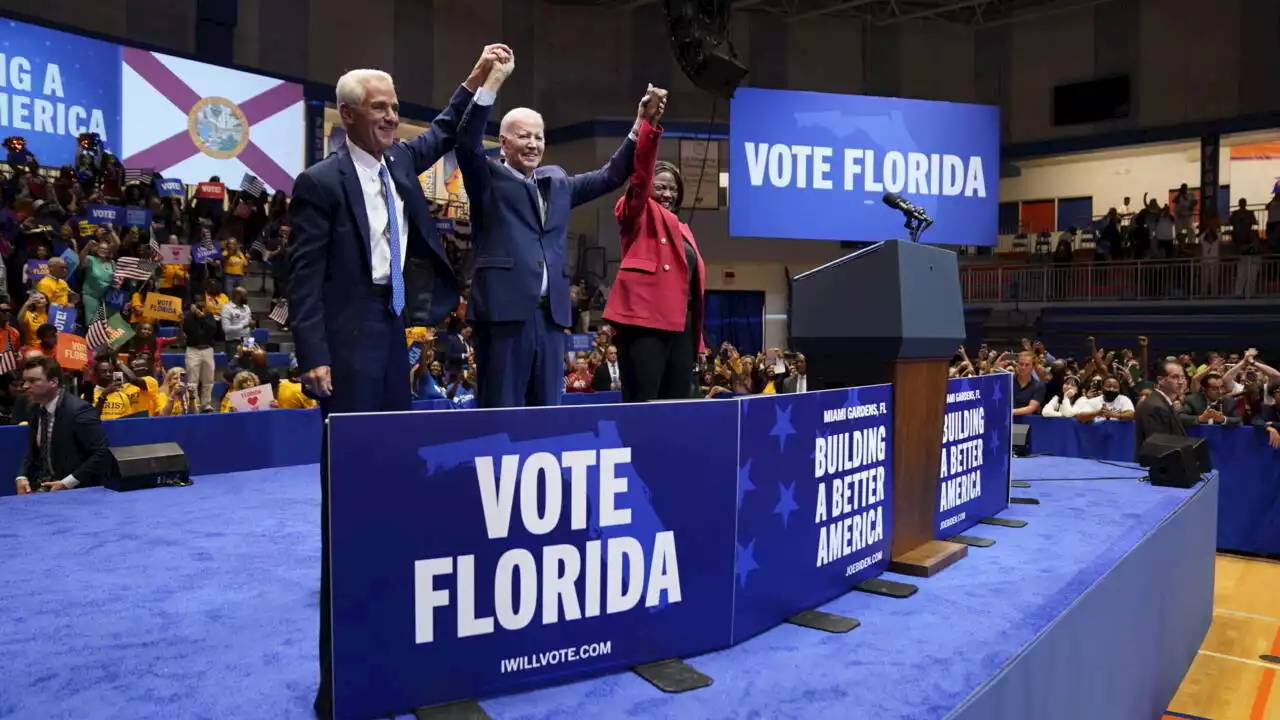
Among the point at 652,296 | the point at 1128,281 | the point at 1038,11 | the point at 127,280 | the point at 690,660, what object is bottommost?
the point at 690,660

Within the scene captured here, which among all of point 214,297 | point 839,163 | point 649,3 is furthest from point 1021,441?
point 649,3

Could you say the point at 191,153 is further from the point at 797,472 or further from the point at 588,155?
the point at 797,472

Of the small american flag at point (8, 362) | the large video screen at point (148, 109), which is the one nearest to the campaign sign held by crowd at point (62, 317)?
the small american flag at point (8, 362)

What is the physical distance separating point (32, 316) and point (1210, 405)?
32.2 ft

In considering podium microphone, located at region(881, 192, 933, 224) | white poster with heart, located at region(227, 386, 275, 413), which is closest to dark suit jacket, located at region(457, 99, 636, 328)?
podium microphone, located at region(881, 192, 933, 224)

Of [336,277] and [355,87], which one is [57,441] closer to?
[336,277]

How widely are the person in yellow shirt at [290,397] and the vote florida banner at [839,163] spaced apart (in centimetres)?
362

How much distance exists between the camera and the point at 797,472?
2119 mm

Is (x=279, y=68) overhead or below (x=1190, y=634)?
overhead

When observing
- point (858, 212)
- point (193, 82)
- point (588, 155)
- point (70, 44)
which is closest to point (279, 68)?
point (193, 82)

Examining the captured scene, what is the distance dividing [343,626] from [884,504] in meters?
1.61

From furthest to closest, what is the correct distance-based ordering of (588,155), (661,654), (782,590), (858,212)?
1. (588,155)
2. (858,212)
3. (782,590)
4. (661,654)

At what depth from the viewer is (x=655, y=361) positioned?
2828 millimetres

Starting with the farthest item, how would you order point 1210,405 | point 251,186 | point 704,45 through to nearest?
point 251,186 → point 1210,405 → point 704,45
